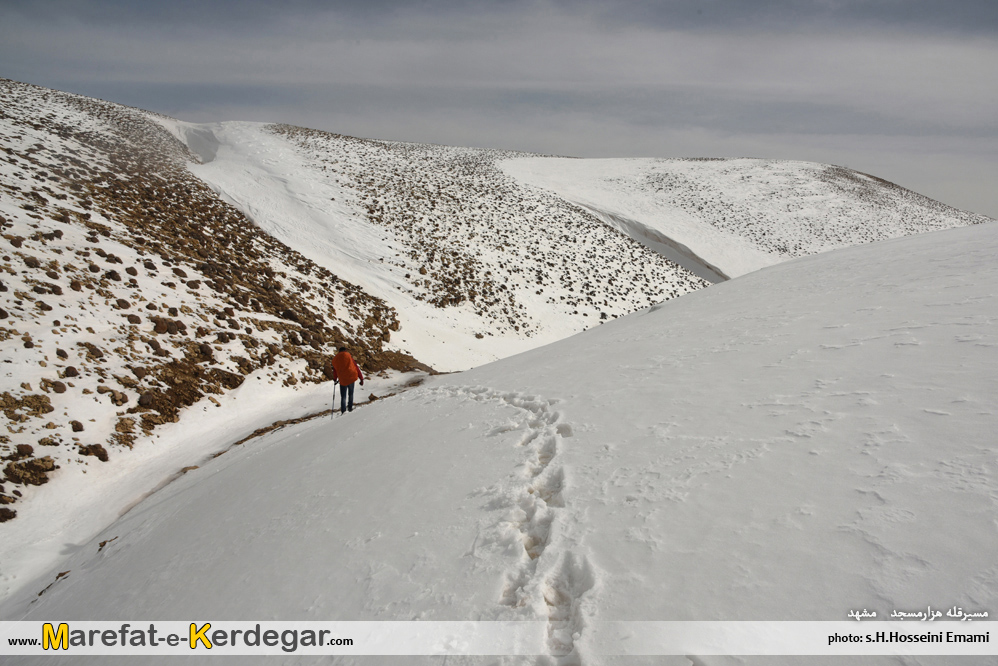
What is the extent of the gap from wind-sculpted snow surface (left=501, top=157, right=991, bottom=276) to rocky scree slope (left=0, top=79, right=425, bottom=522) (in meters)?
22.3

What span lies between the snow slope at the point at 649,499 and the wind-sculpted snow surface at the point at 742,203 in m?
26.3

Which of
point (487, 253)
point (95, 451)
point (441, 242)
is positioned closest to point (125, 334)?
point (95, 451)

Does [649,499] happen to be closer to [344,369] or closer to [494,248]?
[344,369]

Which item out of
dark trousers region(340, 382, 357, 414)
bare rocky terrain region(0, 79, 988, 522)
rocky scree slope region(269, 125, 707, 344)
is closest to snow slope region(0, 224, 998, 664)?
dark trousers region(340, 382, 357, 414)

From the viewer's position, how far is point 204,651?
10.8 ft

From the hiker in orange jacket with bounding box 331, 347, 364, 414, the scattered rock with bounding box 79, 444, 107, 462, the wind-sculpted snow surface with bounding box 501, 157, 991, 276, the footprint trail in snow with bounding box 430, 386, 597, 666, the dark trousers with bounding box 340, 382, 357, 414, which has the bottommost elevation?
the scattered rock with bounding box 79, 444, 107, 462

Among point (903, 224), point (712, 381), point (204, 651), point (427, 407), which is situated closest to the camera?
point (204, 651)

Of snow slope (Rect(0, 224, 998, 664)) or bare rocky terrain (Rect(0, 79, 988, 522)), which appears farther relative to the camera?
bare rocky terrain (Rect(0, 79, 988, 522))

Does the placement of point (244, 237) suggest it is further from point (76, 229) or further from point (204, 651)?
point (204, 651)

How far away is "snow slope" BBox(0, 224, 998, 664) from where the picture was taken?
2533mm

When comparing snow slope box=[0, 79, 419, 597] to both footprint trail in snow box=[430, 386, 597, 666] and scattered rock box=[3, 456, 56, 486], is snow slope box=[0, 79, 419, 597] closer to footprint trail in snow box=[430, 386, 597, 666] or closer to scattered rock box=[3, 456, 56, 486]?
scattered rock box=[3, 456, 56, 486]

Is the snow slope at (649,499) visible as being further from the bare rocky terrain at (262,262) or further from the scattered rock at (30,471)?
the bare rocky terrain at (262,262)

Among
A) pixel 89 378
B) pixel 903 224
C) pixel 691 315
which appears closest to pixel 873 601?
pixel 691 315

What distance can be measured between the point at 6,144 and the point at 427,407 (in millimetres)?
15752
